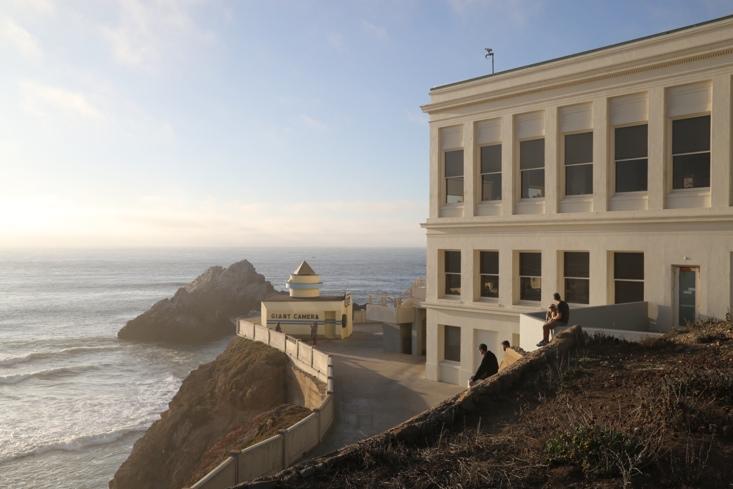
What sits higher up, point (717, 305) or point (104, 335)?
point (717, 305)

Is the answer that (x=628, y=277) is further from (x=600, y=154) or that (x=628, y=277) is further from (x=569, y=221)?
(x=600, y=154)

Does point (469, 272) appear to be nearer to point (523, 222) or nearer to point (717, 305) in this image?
point (523, 222)

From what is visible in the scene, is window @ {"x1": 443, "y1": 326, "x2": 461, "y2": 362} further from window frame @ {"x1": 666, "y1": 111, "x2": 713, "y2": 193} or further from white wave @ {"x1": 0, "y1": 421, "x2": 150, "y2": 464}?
white wave @ {"x1": 0, "y1": 421, "x2": 150, "y2": 464}

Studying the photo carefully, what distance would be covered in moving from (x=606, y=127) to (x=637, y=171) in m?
1.78

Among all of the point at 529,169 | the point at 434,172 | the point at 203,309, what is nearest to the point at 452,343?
the point at 434,172

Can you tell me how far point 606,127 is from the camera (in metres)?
19.5

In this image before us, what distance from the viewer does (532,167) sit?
2169 cm

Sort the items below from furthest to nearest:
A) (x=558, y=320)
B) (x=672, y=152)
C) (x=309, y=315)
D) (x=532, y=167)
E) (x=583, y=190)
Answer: (x=309, y=315), (x=532, y=167), (x=583, y=190), (x=672, y=152), (x=558, y=320)

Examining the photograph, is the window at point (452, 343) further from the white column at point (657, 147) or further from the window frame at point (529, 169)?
the white column at point (657, 147)

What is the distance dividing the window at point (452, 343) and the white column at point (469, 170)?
483cm

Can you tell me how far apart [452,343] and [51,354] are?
162 ft

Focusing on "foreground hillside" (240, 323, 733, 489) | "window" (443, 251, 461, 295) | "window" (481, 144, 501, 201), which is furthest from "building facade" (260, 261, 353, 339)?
"foreground hillside" (240, 323, 733, 489)

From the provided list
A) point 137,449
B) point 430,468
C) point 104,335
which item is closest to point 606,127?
point 430,468

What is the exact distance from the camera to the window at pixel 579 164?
20219 millimetres
